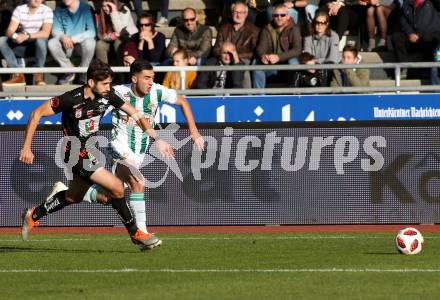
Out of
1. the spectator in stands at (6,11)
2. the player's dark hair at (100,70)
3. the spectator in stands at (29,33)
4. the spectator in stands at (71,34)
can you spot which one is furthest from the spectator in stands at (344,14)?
the player's dark hair at (100,70)

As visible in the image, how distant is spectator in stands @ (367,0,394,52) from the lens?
1977 cm

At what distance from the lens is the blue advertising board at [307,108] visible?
55.1 feet

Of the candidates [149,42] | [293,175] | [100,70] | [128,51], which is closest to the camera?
[100,70]

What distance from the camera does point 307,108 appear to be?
664 inches

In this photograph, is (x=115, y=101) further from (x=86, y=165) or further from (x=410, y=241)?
(x=410, y=241)

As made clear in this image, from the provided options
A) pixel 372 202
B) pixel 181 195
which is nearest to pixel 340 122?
pixel 372 202

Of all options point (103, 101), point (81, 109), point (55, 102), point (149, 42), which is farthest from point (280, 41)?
point (55, 102)

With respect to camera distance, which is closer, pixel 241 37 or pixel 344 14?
pixel 241 37

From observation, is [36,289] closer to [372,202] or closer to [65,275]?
[65,275]

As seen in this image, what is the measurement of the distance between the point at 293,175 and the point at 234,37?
4.22 meters

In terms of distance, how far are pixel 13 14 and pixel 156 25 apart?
8.33 feet

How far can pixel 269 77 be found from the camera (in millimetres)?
18891

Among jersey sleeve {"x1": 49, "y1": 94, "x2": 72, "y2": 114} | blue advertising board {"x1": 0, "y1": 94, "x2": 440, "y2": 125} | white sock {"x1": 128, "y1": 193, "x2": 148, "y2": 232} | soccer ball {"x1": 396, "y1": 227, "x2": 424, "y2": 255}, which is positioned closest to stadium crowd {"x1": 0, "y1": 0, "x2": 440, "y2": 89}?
blue advertising board {"x1": 0, "y1": 94, "x2": 440, "y2": 125}

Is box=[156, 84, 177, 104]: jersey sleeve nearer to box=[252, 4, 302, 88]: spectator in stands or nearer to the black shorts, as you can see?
the black shorts
